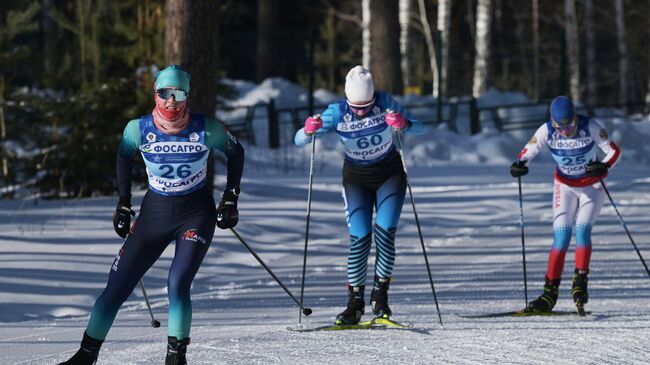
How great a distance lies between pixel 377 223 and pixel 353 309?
0.73 m

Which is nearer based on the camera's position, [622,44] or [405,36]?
[405,36]

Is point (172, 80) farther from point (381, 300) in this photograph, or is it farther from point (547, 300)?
point (547, 300)

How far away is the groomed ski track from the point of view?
9141 millimetres

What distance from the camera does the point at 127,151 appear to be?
322 inches

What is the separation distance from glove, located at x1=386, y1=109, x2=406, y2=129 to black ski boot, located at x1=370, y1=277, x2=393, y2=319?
1177mm

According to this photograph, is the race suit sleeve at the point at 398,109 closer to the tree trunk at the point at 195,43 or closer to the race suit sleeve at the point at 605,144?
the race suit sleeve at the point at 605,144

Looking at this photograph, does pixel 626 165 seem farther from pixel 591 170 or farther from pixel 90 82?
pixel 591 170

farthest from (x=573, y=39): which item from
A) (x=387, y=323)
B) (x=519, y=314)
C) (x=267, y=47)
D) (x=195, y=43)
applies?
(x=387, y=323)

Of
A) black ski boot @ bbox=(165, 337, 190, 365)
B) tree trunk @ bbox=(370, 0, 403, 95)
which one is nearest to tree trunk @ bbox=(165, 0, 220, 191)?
black ski boot @ bbox=(165, 337, 190, 365)

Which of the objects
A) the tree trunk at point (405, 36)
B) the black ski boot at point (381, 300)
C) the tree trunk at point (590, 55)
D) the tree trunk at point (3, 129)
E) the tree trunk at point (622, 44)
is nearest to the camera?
the black ski boot at point (381, 300)

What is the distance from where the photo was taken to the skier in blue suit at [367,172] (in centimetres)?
1038

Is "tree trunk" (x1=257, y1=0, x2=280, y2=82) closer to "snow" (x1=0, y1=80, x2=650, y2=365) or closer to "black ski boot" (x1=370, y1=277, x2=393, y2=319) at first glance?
"snow" (x1=0, y1=80, x2=650, y2=365)

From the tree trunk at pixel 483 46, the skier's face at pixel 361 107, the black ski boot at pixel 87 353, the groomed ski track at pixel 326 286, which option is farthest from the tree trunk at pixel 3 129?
the tree trunk at pixel 483 46

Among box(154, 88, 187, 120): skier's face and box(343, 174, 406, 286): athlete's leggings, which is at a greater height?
box(154, 88, 187, 120): skier's face
